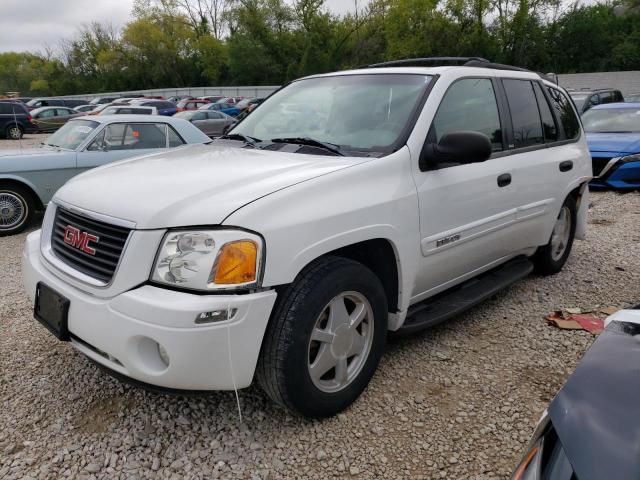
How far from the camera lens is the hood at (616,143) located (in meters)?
8.52

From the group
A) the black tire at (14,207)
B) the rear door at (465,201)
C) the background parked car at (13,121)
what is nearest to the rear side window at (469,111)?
the rear door at (465,201)

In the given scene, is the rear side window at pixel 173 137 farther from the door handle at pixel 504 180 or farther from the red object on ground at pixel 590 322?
the red object on ground at pixel 590 322

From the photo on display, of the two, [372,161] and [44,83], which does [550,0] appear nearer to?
[372,161]

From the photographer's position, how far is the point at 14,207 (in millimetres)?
6609

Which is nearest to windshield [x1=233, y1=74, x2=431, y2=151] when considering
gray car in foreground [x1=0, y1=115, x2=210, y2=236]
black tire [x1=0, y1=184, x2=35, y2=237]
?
gray car in foreground [x1=0, y1=115, x2=210, y2=236]

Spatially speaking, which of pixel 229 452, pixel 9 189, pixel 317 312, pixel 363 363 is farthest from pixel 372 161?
pixel 9 189

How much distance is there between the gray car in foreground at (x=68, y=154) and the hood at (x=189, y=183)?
13.1 ft

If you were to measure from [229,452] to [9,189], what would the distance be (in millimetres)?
5708

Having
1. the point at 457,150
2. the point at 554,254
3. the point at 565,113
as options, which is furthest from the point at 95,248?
the point at 565,113

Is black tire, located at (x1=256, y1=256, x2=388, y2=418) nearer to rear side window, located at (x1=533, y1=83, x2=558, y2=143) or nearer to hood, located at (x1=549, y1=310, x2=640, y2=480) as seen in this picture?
hood, located at (x1=549, y1=310, x2=640, y2=480)

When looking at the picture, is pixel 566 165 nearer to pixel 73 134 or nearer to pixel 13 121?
pixel 73 134

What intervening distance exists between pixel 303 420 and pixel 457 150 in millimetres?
1614

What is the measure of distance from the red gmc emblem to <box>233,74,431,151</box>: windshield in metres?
1.34

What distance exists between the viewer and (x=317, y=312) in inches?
91.7
